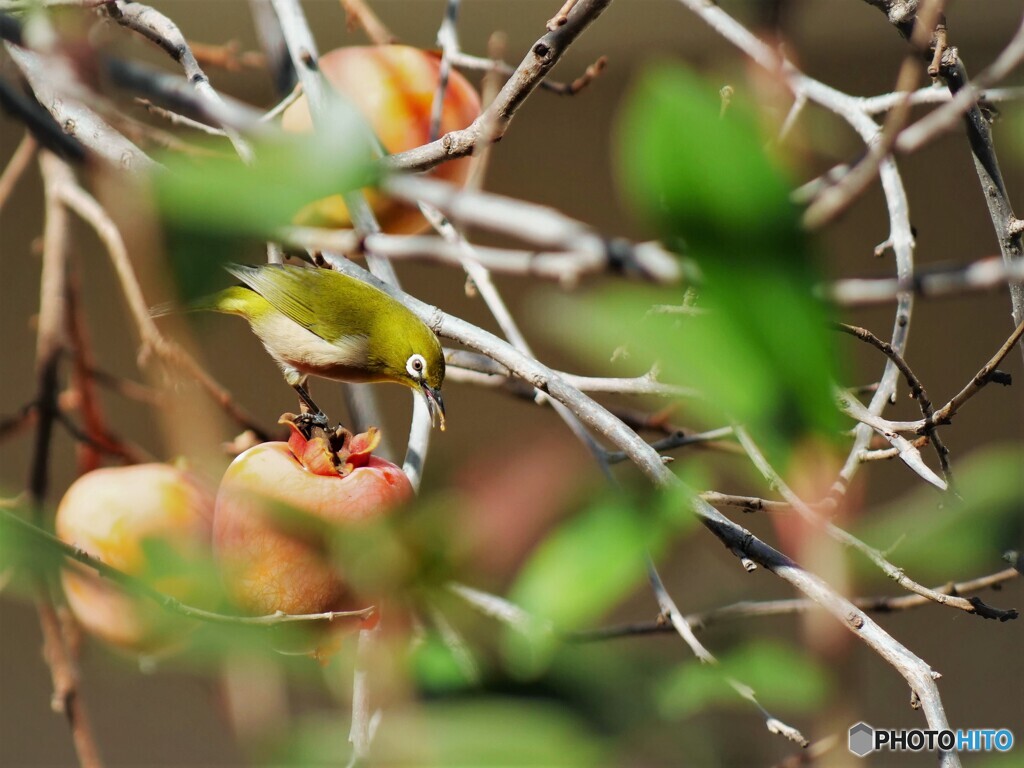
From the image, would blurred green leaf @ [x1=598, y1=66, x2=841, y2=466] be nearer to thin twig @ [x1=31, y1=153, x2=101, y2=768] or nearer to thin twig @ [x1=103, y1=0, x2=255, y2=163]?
thin twig @ [x1=103, y1=0, x2=255, y2=163]

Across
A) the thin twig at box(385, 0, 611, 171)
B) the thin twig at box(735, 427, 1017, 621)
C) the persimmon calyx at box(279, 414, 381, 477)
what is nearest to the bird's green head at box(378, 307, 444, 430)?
the persimmon calyx at box(279, 414, 381, 477)

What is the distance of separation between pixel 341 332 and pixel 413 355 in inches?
3.6

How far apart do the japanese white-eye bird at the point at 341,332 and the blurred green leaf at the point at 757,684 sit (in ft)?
1.95

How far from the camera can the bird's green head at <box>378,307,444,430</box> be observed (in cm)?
81

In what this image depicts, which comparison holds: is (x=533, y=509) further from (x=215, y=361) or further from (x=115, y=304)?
(x=115, y=304)

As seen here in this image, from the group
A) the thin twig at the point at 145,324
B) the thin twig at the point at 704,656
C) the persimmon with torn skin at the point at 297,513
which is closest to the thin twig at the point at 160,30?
the thin twig at the point at 145,324

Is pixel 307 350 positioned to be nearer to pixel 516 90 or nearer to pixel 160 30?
pixel 160 30

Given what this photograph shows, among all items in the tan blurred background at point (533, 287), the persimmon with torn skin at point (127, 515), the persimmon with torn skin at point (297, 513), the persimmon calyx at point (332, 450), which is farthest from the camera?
the tan blurred background at point (533, 287)

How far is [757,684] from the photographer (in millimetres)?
195

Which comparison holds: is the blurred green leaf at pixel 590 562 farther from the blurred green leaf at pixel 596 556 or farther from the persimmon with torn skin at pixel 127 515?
the persimmon with torn skin at pixel 127 515

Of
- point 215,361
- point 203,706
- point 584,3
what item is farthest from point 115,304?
point 584,3

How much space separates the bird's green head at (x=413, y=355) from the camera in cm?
81

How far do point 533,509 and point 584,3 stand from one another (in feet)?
0.69

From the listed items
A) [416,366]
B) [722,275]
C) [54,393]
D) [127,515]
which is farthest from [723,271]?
[54,393]
